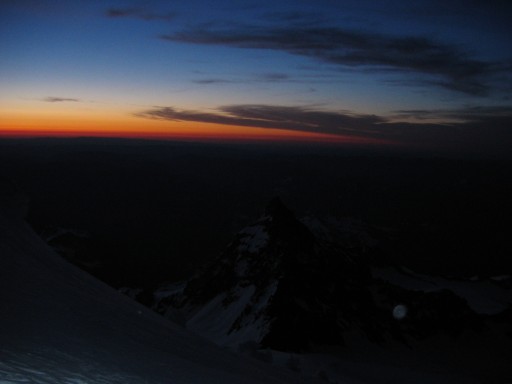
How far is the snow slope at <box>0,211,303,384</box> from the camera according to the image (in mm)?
3965

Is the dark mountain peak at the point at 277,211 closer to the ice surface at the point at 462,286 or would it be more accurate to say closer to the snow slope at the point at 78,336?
the ice surface at the point at 462,286

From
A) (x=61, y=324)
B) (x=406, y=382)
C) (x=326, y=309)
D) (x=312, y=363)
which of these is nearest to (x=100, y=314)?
(x=61, y=324)

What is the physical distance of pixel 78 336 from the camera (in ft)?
16.2

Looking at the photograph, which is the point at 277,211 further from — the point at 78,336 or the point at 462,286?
the point at 78,336

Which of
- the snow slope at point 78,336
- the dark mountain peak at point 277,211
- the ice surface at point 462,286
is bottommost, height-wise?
the ice surface at point 462,286

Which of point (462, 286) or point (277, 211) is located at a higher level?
point (277, 211)

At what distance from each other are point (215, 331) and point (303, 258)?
931 inches

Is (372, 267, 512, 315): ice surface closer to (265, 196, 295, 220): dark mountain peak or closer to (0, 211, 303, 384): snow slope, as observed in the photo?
(265, 196, 295, 220): dark mountain peak

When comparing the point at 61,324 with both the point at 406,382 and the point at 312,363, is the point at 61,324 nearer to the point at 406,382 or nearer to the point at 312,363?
the point at 312,363

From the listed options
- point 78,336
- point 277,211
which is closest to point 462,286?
point 277,211

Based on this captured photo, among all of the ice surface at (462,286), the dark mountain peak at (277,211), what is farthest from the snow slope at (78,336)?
the ice surface at (462,286)

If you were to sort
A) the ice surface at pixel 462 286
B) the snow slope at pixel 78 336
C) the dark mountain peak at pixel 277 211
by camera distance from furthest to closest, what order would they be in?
1. the ice surface at pixel 462 286
2. the dark mountain peak at pixel 277 211
3. the snow slope at pixel 78 336

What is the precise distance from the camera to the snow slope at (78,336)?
13.0 ft

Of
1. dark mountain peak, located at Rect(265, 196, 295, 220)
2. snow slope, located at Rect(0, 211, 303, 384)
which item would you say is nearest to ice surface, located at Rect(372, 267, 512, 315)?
dark mountain peak, located at Rect(265, 196, 295, 220)
